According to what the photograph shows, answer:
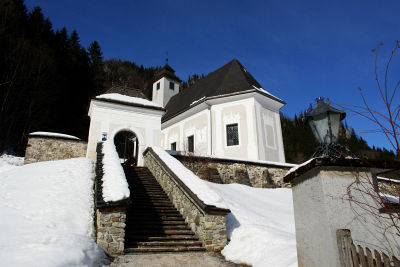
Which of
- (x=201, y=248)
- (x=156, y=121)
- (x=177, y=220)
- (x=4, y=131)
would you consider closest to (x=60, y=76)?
(x=4, y=131)

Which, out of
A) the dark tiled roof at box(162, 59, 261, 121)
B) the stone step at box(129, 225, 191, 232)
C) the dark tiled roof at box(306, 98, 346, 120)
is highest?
the dark tiled roof at box(162, 59, 261, 121)

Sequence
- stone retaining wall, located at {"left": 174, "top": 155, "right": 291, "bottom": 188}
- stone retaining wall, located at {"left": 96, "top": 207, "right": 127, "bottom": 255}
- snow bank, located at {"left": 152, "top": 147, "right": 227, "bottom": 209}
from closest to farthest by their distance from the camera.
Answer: stone retaining wall, located at {"left": 96, "top": 207, "right": 127, "bottom": 255}, snow bank, located at {"left": 152, "top": 147, "right": 227, "bottom": 209}, stone retaining wall, located at {"left": 174, "top": 155, "right": 291, "bottom": 188}

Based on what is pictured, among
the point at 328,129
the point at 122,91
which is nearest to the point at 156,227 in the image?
the point at 328,129

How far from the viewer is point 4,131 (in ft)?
66.6

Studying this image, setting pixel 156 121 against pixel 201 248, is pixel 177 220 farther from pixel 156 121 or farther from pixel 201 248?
pixel 156 121

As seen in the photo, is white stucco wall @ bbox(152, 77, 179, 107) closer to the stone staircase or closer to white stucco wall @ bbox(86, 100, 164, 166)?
white stucco wall @ bbox(86, 100, 164, 166)

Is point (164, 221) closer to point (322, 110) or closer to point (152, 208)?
point (152, 208)

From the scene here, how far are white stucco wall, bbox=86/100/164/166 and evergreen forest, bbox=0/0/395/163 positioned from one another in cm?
720

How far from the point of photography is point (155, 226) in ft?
24.2

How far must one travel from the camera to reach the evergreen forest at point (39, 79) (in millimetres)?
21062

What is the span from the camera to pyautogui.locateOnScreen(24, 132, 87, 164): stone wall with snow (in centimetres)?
1518

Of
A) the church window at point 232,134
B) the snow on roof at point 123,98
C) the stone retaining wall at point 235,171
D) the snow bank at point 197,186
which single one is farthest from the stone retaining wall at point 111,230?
the church window at point 232,134

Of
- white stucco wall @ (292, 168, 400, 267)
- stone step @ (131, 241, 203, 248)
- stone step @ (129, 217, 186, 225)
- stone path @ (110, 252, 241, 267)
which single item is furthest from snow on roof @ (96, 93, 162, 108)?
white stucco wall @ (292, 168, 400, 267)

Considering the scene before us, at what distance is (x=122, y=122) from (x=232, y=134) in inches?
302
